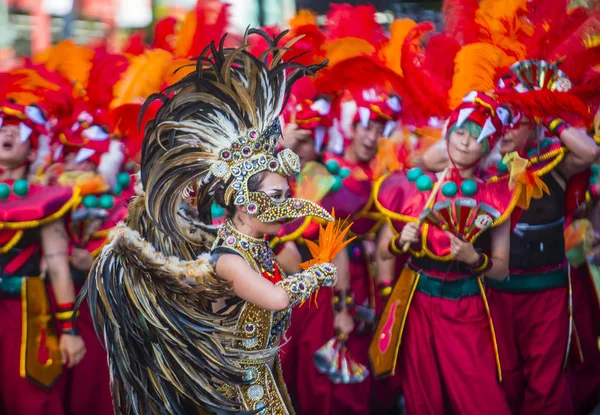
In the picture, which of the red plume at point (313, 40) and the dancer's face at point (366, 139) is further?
the dancer's face at point (366, 139)

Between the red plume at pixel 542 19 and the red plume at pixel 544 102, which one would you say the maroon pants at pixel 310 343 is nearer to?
the red plume at pixel 544 102

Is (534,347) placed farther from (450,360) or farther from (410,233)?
(410,233)

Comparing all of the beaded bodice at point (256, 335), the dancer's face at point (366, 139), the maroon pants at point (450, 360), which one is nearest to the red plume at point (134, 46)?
the dancer's face at point (366, 139)

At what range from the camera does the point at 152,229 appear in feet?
11.5

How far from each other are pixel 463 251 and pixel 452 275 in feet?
0.96

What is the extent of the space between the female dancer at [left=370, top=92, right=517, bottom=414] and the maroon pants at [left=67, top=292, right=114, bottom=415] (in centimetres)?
181

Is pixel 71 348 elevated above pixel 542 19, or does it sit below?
below

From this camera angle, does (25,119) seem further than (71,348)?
Yes

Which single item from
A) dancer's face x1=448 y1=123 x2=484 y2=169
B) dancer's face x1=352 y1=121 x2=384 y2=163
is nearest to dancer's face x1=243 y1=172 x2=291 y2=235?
dancer's face x1=448 y1=123 x2=484 y2=169

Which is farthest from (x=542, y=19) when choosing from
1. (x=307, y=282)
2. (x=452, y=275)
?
(x=307, y=282)

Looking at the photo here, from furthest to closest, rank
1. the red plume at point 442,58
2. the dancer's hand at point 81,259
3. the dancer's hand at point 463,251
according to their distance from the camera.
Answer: the dancer's hand at point 81,259, the red plume at point 442,58, the dancer's hand at point 463,251

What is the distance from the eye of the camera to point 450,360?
4.70m

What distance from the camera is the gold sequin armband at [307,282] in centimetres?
327

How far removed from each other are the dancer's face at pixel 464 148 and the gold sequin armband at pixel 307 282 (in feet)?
5.19
